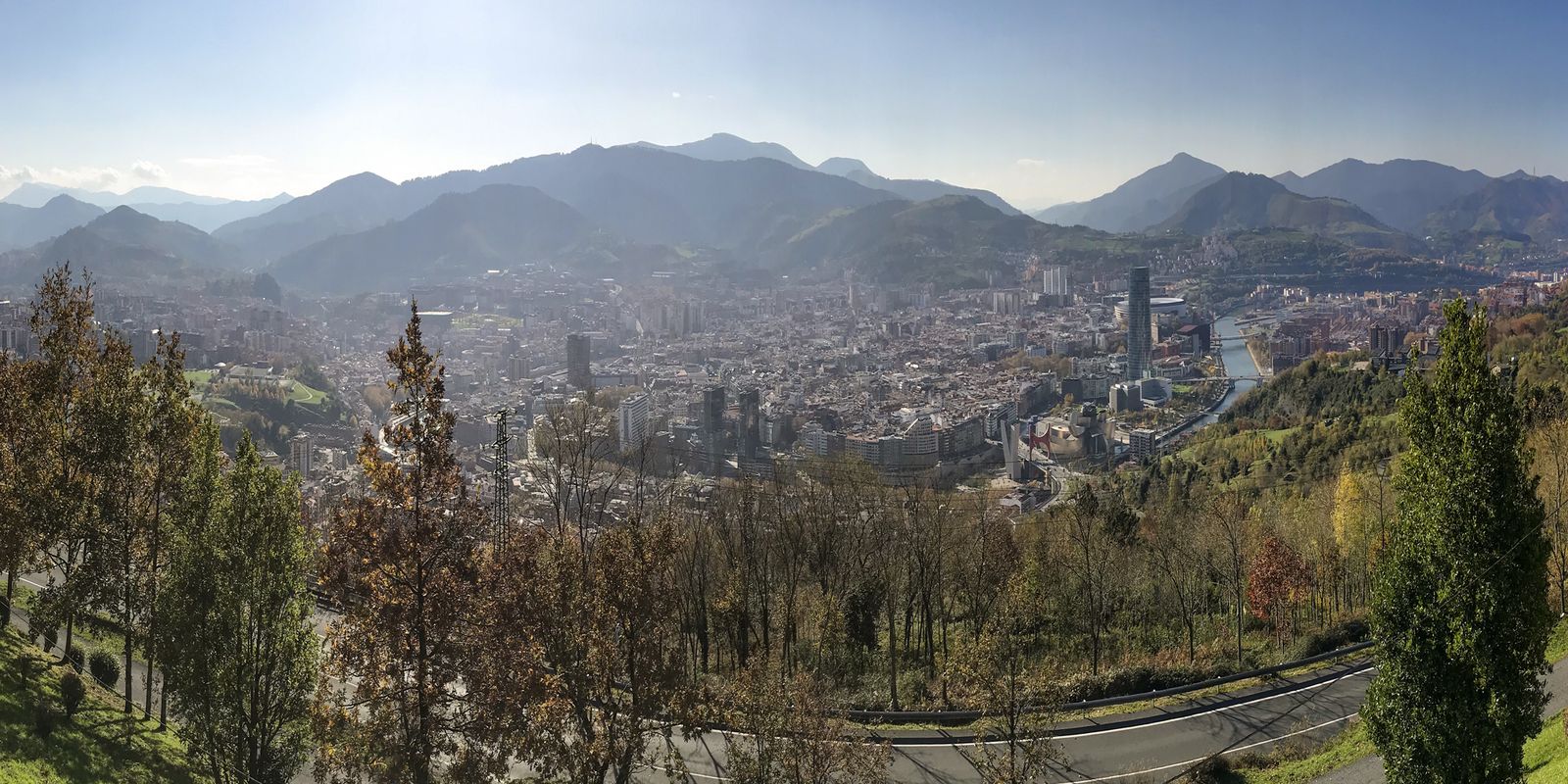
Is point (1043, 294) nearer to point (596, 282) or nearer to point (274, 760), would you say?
point (596, 282)

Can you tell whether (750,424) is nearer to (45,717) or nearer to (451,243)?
(45,717)

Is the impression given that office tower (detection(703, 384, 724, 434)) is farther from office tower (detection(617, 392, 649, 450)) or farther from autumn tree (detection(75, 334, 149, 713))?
autumn tree (detection(75, 334, 149, 713))

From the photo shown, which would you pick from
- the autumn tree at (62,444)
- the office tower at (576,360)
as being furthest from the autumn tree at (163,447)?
the office tower at (576,360)

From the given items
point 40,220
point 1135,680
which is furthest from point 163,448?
point 40,220

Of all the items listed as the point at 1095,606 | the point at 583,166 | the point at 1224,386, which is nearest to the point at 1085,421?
the point at 1224,386

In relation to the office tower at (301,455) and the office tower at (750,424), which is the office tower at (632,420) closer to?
the office tower at (750,424)
